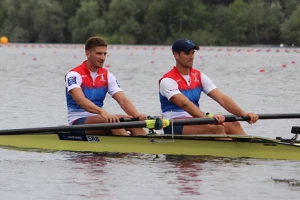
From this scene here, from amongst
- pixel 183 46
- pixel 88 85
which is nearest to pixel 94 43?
pixel 88 85

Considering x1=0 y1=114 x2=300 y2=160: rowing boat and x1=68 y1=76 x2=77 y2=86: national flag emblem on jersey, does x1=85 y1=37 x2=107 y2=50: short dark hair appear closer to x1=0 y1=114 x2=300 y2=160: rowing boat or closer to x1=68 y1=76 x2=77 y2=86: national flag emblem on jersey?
x1=68 y1=76 x2=77 y2=86: national flag emblem on jersey

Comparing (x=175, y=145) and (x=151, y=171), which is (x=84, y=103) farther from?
(x=151, y=171)

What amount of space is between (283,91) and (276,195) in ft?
54.4

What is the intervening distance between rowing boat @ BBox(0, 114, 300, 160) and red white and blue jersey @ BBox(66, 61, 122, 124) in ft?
1.10

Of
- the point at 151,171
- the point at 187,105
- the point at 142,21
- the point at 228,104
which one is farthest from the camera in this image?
the point at 142,21

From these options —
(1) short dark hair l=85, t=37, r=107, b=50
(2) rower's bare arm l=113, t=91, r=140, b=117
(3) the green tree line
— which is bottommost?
(2) rower's bare arm l=113, t=91, r=140, b=117

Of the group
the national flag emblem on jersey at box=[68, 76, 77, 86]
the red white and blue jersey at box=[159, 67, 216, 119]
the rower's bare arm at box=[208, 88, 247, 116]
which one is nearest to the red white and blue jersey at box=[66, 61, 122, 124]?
the national flag emblem on jersey at box=[68, 76, 77, 86]

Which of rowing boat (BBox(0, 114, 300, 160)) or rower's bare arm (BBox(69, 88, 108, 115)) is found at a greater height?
rower's bare arm (BBox(69, 88, 108, 115))

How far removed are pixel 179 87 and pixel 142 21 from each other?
80393 millimetres

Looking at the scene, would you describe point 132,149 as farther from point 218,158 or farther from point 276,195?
point 276,195

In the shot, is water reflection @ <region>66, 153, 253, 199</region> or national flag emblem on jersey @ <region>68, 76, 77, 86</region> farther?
national flag emblem on jersey @ <region>68, 76, 77, 86</region>

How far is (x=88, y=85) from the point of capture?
13.0 m

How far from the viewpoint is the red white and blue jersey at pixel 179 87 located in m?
12.9

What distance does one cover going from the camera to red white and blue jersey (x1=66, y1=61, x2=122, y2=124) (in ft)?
42.5
